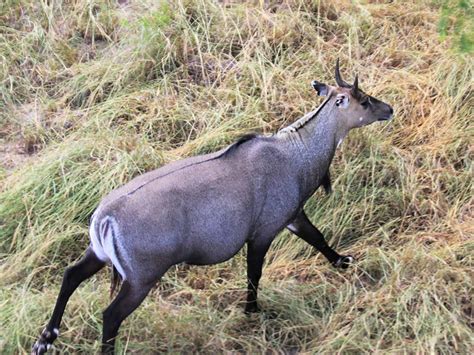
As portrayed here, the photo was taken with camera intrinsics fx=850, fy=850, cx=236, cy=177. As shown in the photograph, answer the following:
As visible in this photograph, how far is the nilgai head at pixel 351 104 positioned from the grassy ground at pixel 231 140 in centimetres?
68

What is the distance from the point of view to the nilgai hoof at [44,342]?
484 cm

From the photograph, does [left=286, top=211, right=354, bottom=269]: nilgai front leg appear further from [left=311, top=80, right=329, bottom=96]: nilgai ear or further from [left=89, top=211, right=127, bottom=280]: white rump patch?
[left=89, top=211, right=127, bottom=280]: white rump patch

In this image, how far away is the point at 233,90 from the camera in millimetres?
7059

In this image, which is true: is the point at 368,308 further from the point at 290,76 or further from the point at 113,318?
the point at 290,76

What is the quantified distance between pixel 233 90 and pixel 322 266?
6.63 ft

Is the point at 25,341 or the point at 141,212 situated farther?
the point at 25,341

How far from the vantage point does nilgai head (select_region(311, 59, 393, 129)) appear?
5.43m

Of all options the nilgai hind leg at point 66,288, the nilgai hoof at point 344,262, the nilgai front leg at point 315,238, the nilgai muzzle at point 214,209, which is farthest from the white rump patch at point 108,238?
the nilgai hoof at point 344,262

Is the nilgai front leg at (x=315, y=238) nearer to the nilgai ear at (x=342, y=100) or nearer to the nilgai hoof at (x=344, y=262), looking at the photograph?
the nilgai hoof at (x=344, y=262)

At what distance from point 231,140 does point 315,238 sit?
4.47ft

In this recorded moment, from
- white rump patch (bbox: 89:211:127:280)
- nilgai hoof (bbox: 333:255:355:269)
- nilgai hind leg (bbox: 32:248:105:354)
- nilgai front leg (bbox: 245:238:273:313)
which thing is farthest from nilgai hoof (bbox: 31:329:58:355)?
nilgai hoof (bbox: 333:255:355:269)

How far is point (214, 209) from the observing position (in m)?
4.68

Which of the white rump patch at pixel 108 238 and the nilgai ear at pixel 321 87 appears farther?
the nilgai ear at pixel 321 87

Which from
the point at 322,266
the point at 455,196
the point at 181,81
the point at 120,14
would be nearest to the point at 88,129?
the point at 181,81
